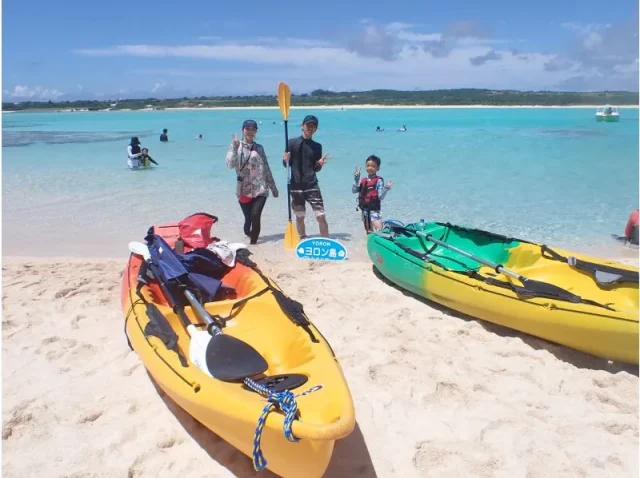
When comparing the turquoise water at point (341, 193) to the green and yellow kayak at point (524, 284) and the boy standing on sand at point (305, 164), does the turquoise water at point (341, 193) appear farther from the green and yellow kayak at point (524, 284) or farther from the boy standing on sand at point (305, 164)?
the green and yellow kayak at point (524, 284)

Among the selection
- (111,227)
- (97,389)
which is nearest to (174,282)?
(97,389)

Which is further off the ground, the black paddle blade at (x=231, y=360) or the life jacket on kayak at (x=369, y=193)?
the life jacket on kayak at (x=369, y=193)

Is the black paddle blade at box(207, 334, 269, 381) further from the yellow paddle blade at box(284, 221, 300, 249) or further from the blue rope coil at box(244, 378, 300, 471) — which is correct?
the yellow paddle blade at box(284, 221, 300, 249)

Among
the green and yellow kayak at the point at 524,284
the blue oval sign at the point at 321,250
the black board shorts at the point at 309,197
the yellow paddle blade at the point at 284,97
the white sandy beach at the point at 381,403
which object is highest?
the yellow paddle blade at the point at 284,97

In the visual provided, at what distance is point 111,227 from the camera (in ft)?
27.9

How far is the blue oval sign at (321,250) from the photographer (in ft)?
A: 20.9

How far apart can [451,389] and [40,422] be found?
2633 millimetres

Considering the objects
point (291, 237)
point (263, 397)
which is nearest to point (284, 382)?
point (263, 397)

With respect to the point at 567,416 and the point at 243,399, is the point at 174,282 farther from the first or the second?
the point at 567,416

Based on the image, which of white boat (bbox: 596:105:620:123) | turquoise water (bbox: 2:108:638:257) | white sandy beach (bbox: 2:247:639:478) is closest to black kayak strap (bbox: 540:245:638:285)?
white sandy beach (bbox: 2:247:639:478)

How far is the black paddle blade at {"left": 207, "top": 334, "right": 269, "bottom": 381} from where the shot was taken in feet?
9.44

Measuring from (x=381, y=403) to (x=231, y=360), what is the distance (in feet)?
3.62

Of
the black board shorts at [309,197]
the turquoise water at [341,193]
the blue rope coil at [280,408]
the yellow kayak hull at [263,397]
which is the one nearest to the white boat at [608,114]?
the turquoise water at [341,193]

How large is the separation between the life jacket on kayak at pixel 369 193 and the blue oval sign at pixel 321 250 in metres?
0.67
